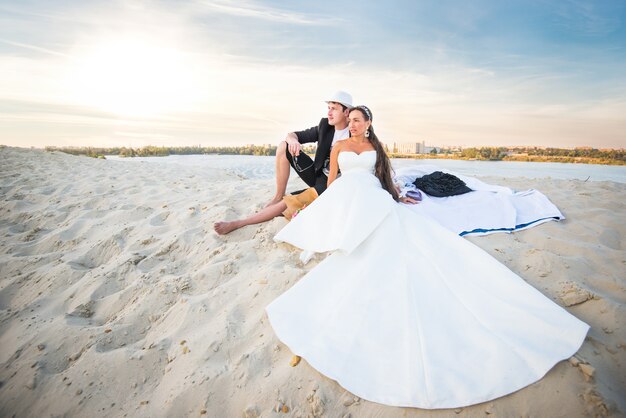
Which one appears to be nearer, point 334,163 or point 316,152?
point 334,163

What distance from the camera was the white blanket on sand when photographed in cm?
299

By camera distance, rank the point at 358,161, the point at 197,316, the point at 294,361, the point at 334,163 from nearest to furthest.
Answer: the point at 294,361 → the point at 197,316 → the point at 358,161 → the point at 334,163

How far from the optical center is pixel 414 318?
5.07 feet

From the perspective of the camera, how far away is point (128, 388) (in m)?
1.47

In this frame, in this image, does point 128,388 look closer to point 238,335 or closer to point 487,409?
point 238,335

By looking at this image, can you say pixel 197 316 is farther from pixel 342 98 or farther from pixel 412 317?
pixel 342 98

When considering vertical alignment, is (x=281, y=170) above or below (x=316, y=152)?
below

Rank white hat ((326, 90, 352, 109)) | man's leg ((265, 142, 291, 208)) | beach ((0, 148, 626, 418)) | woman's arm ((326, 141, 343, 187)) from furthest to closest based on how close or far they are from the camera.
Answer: man's leg ((265, 142, 291, 208)) → white hat ((326, 90, 352, 109)) → woman's arm ((326, 141, 343, 187)) → beach ((0, 148, 626, 418))

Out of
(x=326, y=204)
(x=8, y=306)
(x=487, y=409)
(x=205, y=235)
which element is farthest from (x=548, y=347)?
(x=8, y=306)

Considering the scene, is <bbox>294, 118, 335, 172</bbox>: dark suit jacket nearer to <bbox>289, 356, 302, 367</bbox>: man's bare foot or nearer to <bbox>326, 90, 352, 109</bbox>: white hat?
<bbox>326, 90, 352, 109</bbox>: white hat

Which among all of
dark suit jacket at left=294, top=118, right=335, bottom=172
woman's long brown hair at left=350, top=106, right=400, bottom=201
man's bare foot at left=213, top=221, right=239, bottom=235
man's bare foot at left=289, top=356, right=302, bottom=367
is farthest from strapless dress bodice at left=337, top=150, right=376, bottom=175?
man's bare foot at left=289, top=356, right=302, bottom=367

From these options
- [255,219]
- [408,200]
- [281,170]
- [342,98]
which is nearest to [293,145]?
[281,170]

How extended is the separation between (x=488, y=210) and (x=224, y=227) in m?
3.18

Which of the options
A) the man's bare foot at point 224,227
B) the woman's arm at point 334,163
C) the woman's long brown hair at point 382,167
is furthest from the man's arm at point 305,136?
the man's bare foot at point 224,227
